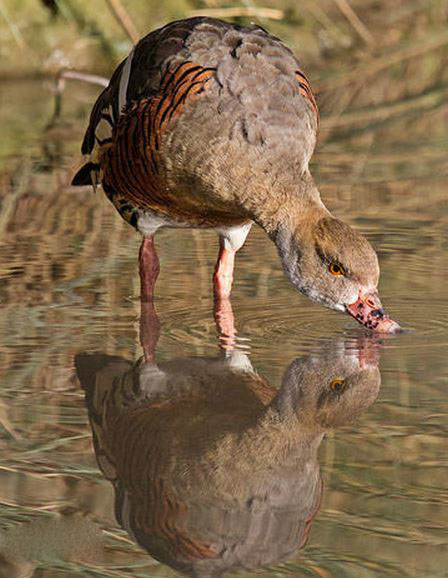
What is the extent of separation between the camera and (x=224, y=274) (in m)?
7.92

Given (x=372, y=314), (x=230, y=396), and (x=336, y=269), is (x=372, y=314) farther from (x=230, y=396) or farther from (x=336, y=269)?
(x=230, y=396)

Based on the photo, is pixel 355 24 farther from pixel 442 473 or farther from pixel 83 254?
pixel 442 473

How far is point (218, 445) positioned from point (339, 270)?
1612 mm

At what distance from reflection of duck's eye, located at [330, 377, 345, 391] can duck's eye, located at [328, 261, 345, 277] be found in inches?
26.1

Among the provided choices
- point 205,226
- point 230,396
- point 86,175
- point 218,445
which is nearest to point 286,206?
point 205,226

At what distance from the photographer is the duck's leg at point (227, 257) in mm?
7820

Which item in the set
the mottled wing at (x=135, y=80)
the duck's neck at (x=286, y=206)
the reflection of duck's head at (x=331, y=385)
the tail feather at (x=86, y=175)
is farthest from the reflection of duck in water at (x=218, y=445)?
the tail feather at (x=86, y=175)

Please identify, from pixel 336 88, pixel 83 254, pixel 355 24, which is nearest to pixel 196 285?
pixel 83 254

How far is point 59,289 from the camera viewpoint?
7938 mm

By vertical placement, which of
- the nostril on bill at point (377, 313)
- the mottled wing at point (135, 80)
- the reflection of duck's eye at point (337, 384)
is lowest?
the reflection of duck's eye at point (337, 384)

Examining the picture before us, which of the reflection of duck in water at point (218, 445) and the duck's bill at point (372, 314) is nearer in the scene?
the reflection of duck in water at point (218, 445)

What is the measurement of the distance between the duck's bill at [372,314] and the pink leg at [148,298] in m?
0.95

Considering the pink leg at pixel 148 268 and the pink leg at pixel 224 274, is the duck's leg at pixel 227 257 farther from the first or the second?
the pink leg at pixel 148 268

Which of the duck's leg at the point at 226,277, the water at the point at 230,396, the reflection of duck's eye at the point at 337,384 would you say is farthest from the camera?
the duck's leg at the point at 226,277
